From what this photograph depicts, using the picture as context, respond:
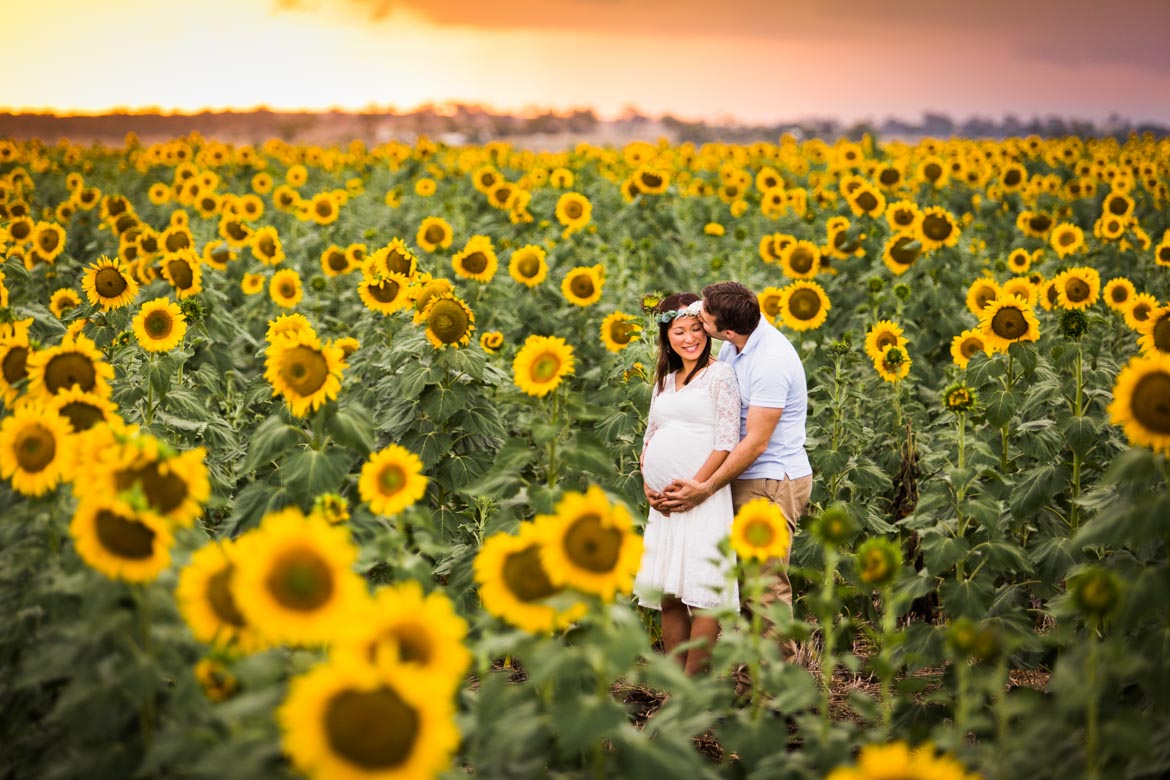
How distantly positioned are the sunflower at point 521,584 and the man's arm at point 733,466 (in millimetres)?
1842

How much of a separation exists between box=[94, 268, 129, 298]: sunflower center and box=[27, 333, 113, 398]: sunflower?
8.19 feet

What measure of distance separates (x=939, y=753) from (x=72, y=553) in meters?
2.96

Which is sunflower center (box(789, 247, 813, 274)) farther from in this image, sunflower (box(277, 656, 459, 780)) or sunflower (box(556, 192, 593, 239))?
sunflower (box(277, 656, 459, 780))

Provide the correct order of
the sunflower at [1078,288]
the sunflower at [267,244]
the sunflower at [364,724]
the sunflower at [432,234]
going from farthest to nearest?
the sunflower at [267,244] < the sunflower at [432,234] < the sunflower at [1078,288] < the sunflower at [364,724]

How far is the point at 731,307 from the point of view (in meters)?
4.49

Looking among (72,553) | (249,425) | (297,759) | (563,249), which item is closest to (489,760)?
(297,759)

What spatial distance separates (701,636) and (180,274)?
14.0 feet

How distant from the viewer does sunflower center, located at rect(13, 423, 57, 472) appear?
9.21 feet

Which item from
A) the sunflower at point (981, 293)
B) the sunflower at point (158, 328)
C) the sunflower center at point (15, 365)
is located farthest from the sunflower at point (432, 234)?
the sunflower center at point (15, 365)

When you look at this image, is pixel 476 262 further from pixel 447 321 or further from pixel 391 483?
pixel 391 483

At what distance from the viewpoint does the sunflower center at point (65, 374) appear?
124 inches

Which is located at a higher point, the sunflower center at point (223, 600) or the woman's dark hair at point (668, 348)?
the woman's dark hair at point (668, 348)

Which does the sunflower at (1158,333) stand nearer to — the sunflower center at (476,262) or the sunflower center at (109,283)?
the sunflower center at (476,262)

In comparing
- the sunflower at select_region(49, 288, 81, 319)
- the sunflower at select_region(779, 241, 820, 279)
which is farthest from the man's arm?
the sunflower at select_region(49, 288, 81, 319)
